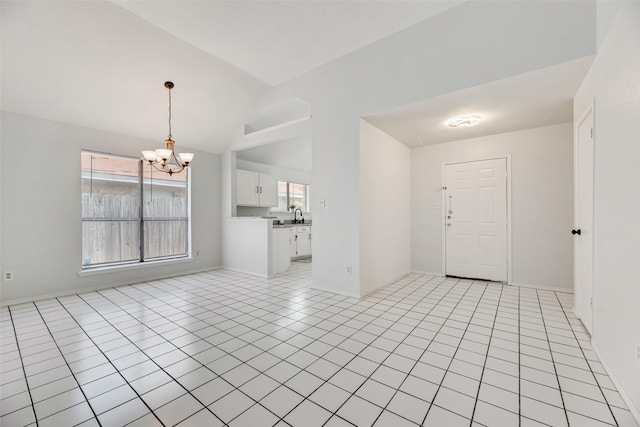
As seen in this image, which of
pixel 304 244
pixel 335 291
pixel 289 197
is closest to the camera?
pixel 335 291

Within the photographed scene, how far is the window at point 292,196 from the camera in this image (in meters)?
7.67

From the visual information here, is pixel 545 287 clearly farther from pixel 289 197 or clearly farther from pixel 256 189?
pixel 289 197

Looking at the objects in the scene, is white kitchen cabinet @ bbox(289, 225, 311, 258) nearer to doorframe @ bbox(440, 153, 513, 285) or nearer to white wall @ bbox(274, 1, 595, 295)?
white wall @ bbox(274, 1, 595, 295)

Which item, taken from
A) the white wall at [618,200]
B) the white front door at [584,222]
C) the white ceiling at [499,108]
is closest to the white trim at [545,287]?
the white front door at [584,222]

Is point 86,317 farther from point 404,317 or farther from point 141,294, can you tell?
point 404,317

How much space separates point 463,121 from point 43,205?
19.7 feet

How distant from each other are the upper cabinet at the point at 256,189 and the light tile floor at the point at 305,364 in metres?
3.04

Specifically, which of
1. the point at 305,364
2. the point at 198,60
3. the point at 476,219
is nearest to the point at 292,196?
the point at 198,60

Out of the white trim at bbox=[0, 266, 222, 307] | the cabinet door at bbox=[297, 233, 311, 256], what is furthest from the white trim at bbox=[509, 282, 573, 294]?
the white trim at bbox=[0, 266, 222, 307]

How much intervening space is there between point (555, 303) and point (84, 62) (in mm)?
6599

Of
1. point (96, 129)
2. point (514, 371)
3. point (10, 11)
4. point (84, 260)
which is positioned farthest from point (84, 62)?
point (514, 371)

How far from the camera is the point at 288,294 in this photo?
13.0ft

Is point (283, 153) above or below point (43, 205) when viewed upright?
above

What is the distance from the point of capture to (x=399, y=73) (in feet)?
10.8
